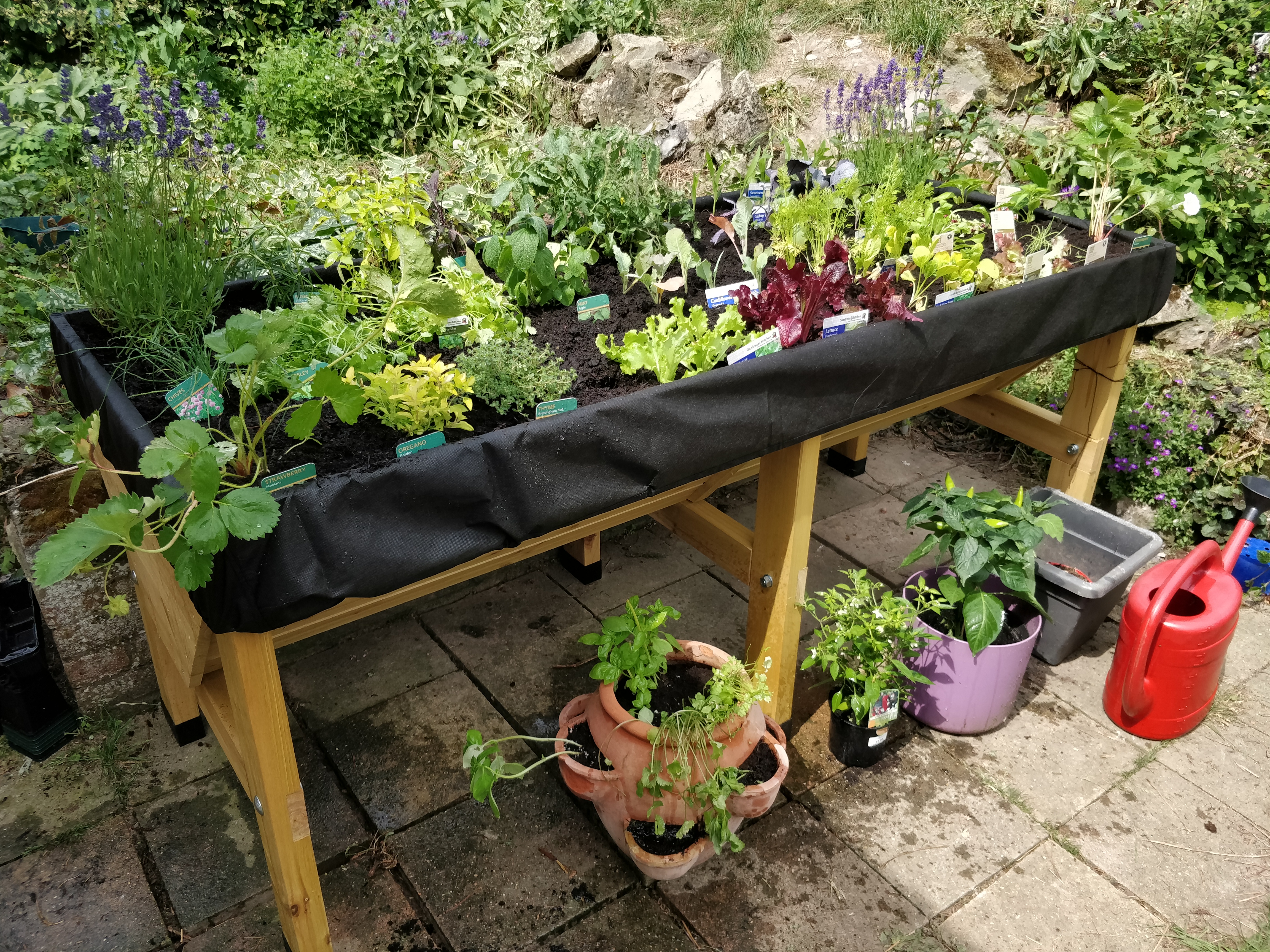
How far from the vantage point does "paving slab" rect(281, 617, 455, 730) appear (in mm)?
2674

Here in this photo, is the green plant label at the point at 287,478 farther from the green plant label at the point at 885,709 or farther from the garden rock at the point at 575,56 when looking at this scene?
the garden rock at the point at 575,56

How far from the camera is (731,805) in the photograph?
2080mm

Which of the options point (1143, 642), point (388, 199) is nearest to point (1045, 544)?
point (1143, 642)

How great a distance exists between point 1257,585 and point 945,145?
2.12m

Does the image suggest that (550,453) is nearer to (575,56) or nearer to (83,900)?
(83,900)

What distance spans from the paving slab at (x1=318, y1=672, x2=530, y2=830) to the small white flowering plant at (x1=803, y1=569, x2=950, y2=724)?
887 mm

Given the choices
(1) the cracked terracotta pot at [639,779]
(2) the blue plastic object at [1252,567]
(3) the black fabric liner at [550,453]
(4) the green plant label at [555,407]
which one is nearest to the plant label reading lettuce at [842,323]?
(3) the black fabric liner at [550,453]

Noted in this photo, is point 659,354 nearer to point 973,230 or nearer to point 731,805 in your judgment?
point 731,805

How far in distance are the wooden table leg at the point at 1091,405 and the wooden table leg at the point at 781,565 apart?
1284 millimetres

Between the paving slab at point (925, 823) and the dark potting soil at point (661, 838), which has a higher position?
the dark potting soil at point (661, 838)

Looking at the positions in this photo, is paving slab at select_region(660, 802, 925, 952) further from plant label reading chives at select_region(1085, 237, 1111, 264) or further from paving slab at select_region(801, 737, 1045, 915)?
plant label reading chives at select_region(1085, 237, 1111, 264)

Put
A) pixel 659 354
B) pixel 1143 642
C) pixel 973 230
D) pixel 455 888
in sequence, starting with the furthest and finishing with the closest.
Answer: pixel 973 230
pixel 1143 642
pixel 455 888
pixel 659 354

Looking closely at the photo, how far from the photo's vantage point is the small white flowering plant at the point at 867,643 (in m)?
2.28

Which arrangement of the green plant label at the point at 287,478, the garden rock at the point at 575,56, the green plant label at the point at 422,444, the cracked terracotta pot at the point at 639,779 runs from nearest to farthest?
the green plant label at the point at 287,478, the green plant label at the point at 422,444, the cracked terracotta pot at the point at 639,779, the garden rock at the point at 575,56
